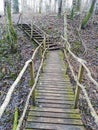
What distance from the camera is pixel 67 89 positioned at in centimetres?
720

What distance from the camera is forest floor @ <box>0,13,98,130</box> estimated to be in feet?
22.3

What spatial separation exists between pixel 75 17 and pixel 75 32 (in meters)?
5.29

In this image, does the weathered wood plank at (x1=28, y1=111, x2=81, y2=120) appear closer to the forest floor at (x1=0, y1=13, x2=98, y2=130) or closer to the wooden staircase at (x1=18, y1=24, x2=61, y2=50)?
the forest floor at (x1=0, y1=13, x2=98, y2=130)

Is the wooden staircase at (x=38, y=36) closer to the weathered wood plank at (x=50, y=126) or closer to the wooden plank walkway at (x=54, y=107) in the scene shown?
the wooden plank walkway at (x=54, y=107)

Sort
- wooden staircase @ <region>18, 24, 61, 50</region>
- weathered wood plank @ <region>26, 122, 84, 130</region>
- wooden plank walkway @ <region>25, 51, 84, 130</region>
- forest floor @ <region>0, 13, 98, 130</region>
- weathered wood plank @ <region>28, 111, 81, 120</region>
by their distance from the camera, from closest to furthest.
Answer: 1. weathered wood plank @ <region>26, 122, 84, 130</region>
2. wooden plank walkway @ <region>25, 51, 84, 130</region>
3. weathered wood plank @ <region>28, 111, 81, 120</region>
4. forest floor @ <region>0, 13, 98, 130</region>
5. wooden staircase @ <region>18, 24, 61, 50</region>

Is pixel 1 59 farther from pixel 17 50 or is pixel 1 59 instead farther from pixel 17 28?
pixel 17 28

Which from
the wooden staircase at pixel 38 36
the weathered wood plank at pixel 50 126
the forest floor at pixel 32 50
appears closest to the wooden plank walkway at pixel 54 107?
the weathered wood plank at pixel 50 126

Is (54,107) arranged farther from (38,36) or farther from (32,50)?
(38,36)

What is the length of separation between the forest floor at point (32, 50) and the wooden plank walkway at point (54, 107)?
61 centimetres

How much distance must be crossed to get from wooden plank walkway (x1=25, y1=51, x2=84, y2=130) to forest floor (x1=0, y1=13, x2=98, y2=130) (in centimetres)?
61

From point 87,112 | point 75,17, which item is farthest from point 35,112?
point 75,17

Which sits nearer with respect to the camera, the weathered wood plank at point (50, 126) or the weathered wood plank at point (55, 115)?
the weathered wood plank at point (50, 126)

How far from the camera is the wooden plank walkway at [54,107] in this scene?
16.5 ft

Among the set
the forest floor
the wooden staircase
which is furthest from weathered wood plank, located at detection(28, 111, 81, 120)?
the wooden staircase
